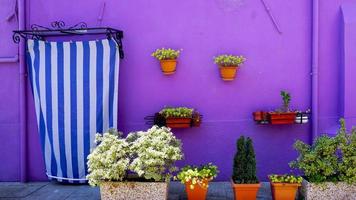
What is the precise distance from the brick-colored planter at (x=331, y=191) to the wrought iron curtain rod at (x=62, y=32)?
140 inches

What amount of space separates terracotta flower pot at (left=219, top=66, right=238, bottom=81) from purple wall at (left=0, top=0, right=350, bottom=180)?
18cm

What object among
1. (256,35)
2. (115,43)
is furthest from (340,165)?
(115,43)

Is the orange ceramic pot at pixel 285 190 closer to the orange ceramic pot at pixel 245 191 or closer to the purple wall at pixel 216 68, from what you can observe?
the orange ceramic pot at pixel 245 191

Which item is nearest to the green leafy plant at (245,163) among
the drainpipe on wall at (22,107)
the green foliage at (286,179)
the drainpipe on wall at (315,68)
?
the green foliage at (286,179)

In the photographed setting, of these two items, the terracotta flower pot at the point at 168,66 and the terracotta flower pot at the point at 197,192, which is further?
the terracotta flower pot at the point at 168,66

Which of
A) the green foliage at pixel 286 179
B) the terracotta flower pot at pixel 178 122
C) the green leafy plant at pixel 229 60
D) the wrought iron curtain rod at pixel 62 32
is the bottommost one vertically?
the green foliage at pixel 286 179

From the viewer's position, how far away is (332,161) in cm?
573

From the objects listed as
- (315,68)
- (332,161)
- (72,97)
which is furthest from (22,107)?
(332,161)

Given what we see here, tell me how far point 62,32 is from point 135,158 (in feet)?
8.51

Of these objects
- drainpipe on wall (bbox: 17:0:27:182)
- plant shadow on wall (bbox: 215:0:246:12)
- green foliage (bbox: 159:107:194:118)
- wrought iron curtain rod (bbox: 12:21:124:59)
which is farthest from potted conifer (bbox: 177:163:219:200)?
drainpipe on wall (bbox: 17:0:27:182)

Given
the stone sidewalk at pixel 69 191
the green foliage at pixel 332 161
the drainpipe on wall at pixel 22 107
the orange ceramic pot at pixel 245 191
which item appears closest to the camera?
the green foliage at pixel 332 161

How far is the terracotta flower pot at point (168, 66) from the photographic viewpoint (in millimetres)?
6816

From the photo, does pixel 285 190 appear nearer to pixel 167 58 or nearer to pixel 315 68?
pixel 315 68

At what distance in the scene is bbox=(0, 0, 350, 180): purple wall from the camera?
22.6ft
